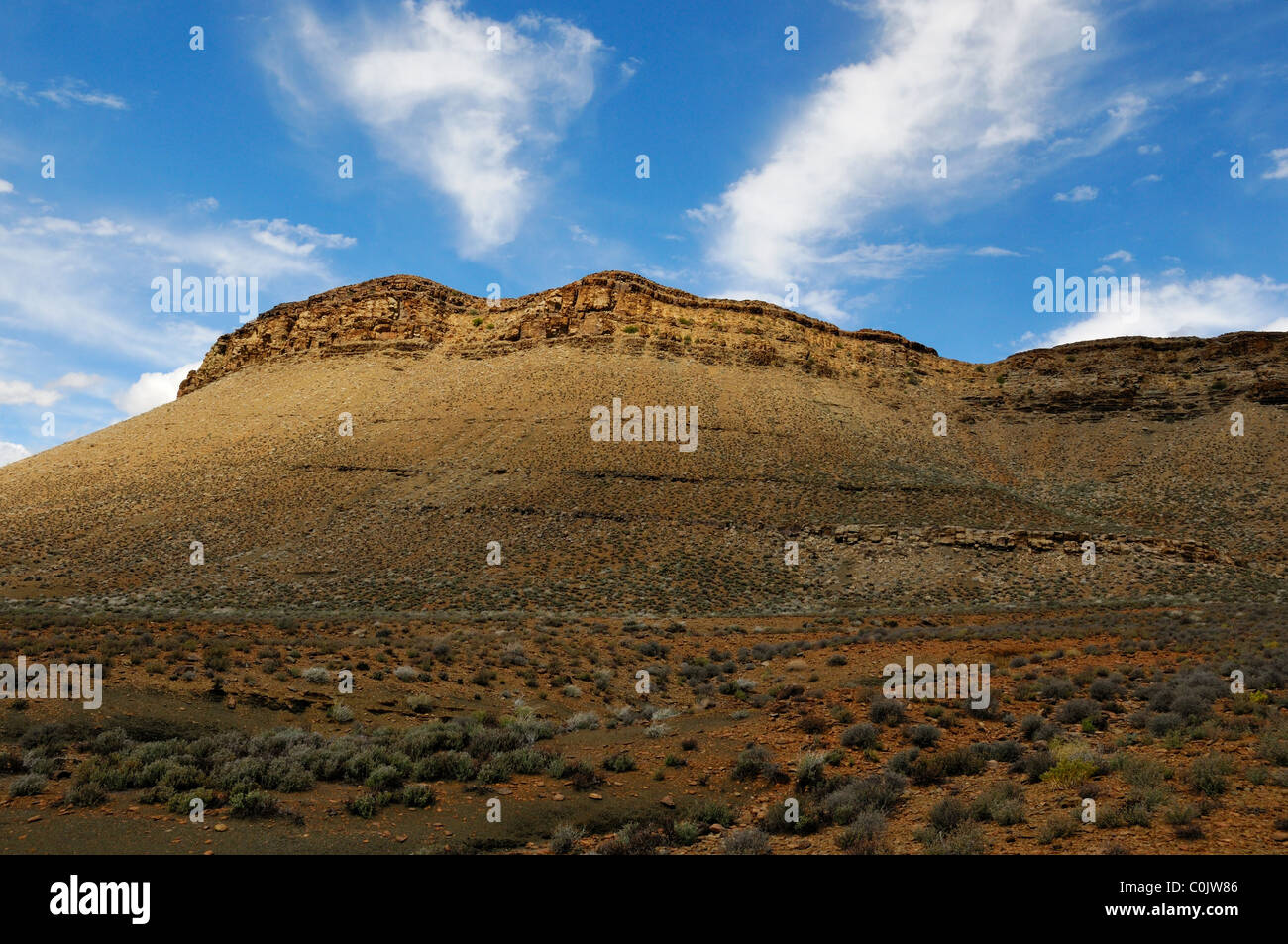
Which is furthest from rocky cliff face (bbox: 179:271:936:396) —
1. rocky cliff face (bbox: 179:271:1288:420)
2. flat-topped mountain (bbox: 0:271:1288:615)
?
flat-topped mountain (bbox: 0:271:1288:615)

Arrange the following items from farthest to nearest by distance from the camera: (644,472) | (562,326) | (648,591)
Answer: (562,326), (644,472), (648,591)

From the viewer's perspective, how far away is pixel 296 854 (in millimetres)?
6270

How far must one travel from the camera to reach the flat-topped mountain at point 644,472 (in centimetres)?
2745

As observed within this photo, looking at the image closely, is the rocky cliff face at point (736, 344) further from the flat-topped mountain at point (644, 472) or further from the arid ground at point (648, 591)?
the arid ground at point (648, 591)

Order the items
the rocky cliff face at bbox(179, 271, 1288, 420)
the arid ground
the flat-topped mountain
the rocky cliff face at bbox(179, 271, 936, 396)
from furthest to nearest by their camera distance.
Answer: the rocky cliff face at bbox(179, 271, 936, 396) < the rocky cliff face at bbox(179, 271, 1288, 420) < the flat-topped mountain < the arid ground

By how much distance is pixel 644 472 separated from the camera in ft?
125

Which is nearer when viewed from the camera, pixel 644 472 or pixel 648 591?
pixel 648 591

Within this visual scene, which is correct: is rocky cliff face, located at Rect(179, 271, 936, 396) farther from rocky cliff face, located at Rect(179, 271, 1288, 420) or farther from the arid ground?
the arid ground

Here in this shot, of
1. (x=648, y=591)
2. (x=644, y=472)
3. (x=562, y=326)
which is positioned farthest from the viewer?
(x=562, y=326)

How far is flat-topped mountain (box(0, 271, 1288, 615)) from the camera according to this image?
27.5 m

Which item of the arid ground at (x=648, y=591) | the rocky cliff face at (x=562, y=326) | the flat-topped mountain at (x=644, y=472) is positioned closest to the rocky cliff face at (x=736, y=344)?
the rocky cliff face at (x=562, y=326)

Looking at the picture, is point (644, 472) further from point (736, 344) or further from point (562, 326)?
point (562, 326)

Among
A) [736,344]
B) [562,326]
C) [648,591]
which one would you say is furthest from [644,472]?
[562,326]

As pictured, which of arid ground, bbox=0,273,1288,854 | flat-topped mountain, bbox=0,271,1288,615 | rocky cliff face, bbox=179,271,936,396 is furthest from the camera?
rocky cliff face, bbox=179,271,936,396
